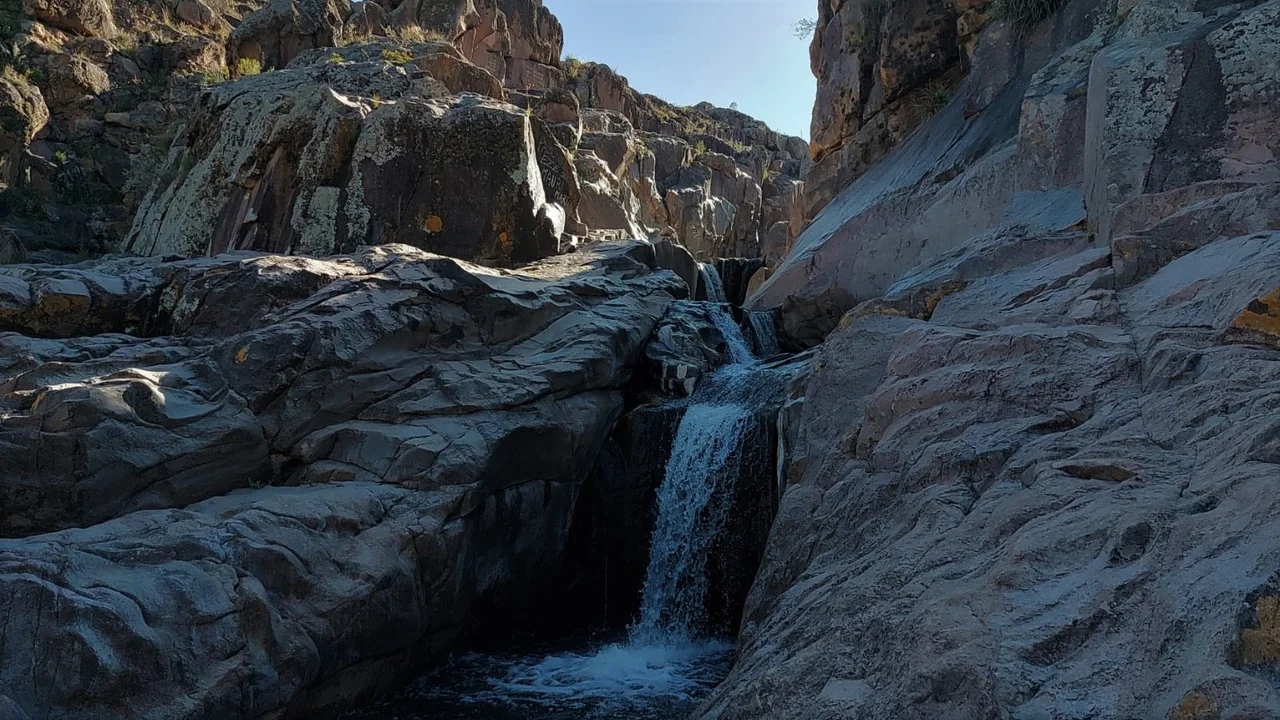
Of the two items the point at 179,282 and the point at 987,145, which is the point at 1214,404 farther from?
the point at 179,282

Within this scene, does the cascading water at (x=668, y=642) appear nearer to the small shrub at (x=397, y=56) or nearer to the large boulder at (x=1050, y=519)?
the large boulder at (x=1050, y=519)

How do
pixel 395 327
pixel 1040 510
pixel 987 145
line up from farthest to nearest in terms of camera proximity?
pixel 987 145, pixel 395 327, pixel 1040 510

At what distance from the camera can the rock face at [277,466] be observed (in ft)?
18.5

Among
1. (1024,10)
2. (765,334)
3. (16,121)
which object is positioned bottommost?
(765,334)

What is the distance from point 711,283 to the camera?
16.2m

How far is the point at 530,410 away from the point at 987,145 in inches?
236

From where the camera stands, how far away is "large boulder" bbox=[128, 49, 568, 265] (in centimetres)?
1151

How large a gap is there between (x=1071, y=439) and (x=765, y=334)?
26.9 ft

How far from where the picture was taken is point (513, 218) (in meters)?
11.9

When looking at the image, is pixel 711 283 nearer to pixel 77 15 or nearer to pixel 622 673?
pixel 622 673

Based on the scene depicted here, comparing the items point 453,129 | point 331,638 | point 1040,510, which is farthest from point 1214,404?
point 453,129

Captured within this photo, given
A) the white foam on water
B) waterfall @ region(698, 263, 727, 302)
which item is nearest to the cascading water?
the white foam on water

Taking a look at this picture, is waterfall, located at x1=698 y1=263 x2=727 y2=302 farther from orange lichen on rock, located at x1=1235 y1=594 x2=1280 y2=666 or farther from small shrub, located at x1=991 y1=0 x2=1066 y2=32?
orange lichen on rock, located at x1=1235 y1=594 x2=1280 y2=666

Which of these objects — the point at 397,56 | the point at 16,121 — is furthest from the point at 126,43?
the point at 397,56
